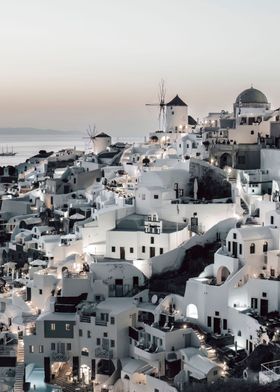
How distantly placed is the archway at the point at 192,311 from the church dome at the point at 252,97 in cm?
2490

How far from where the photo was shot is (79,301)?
1057 inches

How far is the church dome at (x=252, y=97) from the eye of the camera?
46812mm

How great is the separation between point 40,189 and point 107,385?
2404cm

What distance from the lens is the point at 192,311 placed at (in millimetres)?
25109

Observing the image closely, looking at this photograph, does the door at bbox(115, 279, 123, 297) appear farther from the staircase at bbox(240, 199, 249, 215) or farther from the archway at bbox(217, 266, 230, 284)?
the staircase at bbox(240, 199, 249, 215)

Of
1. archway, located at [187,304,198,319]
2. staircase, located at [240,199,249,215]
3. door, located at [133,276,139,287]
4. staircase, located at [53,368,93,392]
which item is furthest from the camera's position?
staircase, located at [240,199,249,215]

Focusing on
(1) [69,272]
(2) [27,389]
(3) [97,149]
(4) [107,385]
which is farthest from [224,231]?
(3) [97,149]

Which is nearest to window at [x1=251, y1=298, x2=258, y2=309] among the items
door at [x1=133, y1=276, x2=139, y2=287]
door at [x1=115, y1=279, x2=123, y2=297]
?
door at [x1=133, y1=276, x2=139, y2=287]

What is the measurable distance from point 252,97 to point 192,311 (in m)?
25.5

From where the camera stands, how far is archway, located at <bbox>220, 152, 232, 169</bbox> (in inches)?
1480

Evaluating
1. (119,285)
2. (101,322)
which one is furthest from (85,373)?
(119,285)

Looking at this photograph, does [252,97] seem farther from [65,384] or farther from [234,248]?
[65,384]

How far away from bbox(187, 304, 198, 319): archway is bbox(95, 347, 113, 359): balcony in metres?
3.34

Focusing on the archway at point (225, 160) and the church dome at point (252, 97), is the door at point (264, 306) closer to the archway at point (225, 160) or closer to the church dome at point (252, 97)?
the archway at point (225, 160)
